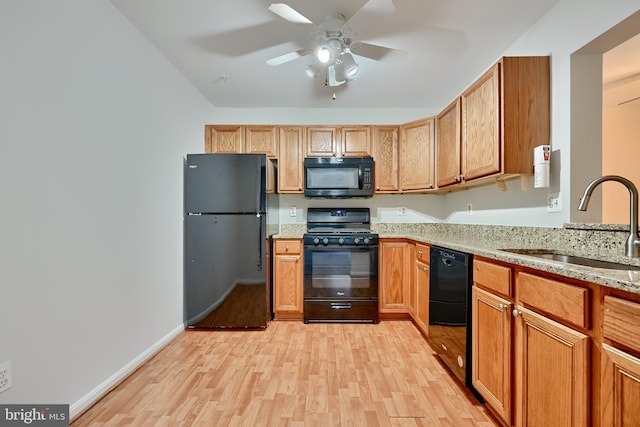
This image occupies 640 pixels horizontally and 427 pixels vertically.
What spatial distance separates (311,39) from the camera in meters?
2.17

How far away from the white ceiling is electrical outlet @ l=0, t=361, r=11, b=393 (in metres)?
2.05

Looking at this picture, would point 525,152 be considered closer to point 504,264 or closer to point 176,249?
point 504,264

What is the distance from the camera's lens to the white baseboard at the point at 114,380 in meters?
1.56

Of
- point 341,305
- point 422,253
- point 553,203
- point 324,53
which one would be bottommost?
point 341,305

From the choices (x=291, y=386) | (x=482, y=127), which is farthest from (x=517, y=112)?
(x=291, y=386)

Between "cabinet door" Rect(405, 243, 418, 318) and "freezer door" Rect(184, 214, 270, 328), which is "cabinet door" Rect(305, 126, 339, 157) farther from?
"cabinet door" Rect(405, 243, 418, 318)

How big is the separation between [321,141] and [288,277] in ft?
5.18

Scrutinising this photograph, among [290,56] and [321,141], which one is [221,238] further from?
[290,56]

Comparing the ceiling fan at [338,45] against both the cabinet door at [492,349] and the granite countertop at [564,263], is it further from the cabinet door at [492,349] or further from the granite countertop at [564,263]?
→ the cabinet door at [492,349]

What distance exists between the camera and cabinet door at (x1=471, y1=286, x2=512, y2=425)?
138 cm

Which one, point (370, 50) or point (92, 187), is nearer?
point (92, 187)

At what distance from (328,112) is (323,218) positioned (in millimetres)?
1306

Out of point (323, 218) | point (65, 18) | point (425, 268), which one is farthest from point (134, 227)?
point (425, 268)

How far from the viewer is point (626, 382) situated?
84 centimetres
